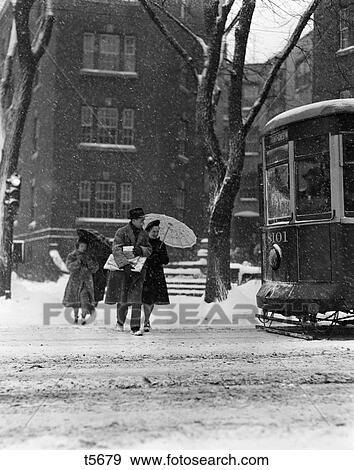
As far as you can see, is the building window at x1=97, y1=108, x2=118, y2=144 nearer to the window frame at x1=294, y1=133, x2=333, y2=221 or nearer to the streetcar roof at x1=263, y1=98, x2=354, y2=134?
the streetcar roof at x1=263, y1=98, x2=354, y2=134

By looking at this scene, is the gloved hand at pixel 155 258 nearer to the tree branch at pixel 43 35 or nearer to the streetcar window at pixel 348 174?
the streetcar window at pixel 348 174

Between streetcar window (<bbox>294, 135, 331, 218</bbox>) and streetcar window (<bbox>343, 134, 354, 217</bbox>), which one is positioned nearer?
streetcar window (<bbox>343, 134, 354, 217</bbox>)

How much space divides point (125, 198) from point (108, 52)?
5771 millimetres

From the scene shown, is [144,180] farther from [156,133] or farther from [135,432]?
[135,432]

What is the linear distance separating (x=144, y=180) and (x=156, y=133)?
1961mm

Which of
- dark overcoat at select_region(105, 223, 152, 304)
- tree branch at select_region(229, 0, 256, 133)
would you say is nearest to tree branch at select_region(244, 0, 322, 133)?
tree branch at select_region(229, 0, 256, 133)

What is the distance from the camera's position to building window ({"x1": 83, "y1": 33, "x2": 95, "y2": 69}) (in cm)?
2555

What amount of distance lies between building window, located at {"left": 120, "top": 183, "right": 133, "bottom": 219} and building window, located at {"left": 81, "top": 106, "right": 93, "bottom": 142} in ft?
7.34

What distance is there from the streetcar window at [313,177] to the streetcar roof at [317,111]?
13.6 inches

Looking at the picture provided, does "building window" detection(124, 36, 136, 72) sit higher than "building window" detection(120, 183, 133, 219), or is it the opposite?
"building window" detection(124, 36, 136, 72)

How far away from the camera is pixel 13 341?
9180 millimetres

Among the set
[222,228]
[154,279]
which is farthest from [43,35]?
[154,279]

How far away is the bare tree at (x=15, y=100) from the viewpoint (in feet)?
50.0

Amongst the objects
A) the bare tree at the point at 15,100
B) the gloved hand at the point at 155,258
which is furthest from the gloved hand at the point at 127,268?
the bare tree at the point at 15,100
